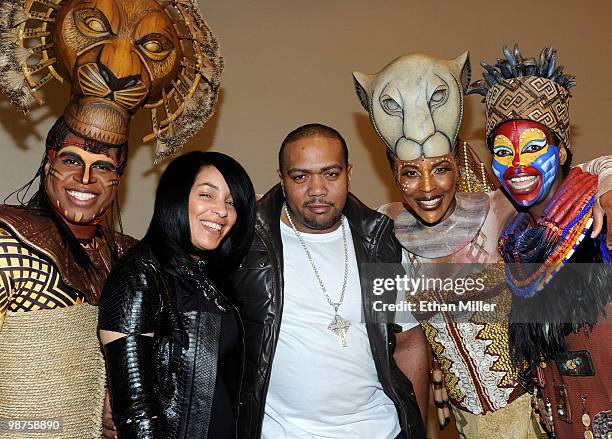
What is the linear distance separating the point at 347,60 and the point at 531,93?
6.80 feet

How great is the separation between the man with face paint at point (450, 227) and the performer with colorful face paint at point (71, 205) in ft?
3.09

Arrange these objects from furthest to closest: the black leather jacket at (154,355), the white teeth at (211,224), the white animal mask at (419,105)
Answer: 1. the white animal mask at (419,105)
2. the white teeth at (211,224)
3. the black leather jacket at (154,355)

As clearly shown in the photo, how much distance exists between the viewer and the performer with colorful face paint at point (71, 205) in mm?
2637

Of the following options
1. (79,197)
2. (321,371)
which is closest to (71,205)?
(79,197)

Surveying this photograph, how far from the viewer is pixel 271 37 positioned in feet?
15.6

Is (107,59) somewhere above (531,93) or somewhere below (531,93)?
above

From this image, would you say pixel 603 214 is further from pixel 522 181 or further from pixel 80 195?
pixel 80 195

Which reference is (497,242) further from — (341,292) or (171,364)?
(171,364)

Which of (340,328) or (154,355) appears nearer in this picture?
(154,355)

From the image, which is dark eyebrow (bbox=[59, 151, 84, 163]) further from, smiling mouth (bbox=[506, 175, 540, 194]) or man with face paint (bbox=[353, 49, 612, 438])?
smiling mouth (bbox=[506, 175, 540, 194])

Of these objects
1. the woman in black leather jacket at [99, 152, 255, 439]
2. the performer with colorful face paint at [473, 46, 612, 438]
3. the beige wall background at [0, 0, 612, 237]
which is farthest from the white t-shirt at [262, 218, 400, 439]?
the beige wall background at [0, 0, 612, 237]

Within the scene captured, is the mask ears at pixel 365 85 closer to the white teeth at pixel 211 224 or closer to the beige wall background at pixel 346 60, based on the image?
the white teeth at pixel 211 224

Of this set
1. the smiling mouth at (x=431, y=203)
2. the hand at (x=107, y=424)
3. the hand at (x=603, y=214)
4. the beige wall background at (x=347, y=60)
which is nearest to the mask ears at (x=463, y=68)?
the smiling mouth at (x=431, y=203)

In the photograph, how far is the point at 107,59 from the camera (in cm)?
287
